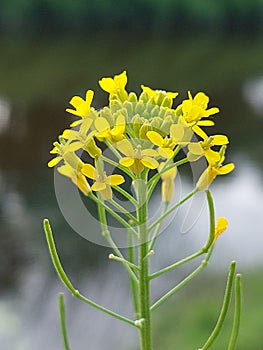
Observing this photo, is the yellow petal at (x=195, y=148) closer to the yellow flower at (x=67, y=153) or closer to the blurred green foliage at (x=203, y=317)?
the yellow flower at (x=67, y=153)

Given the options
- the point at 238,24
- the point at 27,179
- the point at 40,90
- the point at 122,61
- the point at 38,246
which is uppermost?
the point at 238,24

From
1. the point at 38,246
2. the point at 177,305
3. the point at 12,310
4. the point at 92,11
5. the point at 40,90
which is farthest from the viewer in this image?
the point at 92,11

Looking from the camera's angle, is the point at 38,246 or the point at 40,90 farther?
the point at 40,90

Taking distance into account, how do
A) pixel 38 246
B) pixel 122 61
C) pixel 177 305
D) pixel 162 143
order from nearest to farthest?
pixel 162 143
pixel 177 305
pixel 38 246
pixel 122 61

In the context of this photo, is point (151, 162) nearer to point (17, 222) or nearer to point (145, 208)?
point (145, 208)

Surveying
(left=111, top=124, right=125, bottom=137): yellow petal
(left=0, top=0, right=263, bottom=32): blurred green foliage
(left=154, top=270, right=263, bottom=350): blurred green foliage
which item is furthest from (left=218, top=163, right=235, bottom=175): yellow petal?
(left=0, top=0, right=263, bottom=32): blurred green foliage

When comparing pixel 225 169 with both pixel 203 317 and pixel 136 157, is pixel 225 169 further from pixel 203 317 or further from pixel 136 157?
pixel 203 317

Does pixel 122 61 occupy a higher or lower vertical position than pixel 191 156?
higher

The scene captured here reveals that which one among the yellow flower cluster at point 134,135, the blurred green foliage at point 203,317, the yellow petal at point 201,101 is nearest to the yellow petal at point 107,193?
the yellow flower cluster at point 134,135

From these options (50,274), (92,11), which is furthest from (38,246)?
(92,11)
